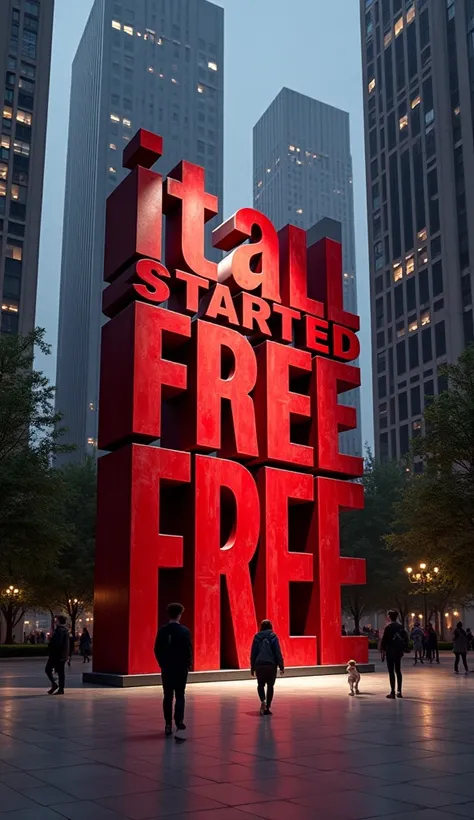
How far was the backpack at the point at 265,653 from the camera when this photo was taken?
14.8 metres

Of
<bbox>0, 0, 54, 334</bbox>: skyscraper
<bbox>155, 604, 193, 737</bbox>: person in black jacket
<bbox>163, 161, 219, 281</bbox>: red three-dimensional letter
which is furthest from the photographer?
<bbox>0, 0, 54, 334</bbox>: skyscraper

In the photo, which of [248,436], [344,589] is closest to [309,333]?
[248,436]

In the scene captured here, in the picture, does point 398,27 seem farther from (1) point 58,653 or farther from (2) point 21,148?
(1) point 58,653

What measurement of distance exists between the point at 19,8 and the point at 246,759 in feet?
309

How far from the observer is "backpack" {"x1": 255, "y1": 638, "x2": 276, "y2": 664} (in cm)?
1482

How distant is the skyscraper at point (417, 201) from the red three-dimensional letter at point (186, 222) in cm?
6313

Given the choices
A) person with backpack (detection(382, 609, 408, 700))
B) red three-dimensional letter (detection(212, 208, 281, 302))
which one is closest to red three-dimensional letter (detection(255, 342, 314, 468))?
red three-dimensional letter (detection(212, 208, 281, 302))

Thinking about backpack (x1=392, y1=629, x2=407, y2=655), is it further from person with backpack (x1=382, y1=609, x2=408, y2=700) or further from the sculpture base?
the sculpture base

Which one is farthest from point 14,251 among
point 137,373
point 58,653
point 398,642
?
point 398,642

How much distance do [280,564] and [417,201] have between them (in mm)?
78594

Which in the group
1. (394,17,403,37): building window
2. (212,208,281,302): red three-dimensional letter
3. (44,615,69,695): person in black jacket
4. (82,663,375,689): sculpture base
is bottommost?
(82,663,375,689): sculpture base

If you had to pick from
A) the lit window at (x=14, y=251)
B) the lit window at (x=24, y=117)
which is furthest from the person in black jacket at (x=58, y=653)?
the lit window at (x=24, y=117)

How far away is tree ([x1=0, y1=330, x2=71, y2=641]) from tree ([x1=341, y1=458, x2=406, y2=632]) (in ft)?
81.1

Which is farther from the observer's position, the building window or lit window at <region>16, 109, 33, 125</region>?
the building window
